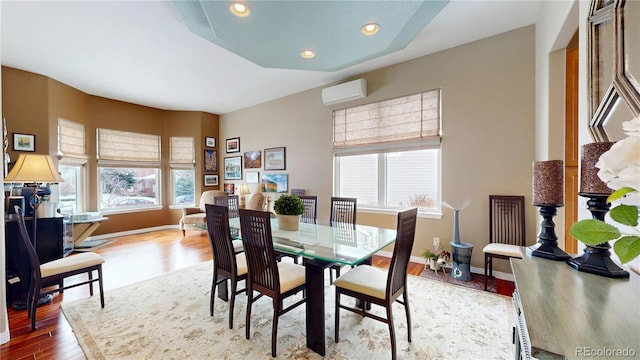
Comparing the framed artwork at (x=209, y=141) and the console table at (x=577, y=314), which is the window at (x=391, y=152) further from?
the framed artwork at (x=209, y=141)

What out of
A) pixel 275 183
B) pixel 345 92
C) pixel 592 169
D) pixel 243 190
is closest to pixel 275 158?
pixel 275 183

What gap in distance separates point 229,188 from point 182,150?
56.9 inches

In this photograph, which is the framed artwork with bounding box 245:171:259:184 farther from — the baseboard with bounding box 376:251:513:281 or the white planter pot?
the baseboard with bounding box 376:251:513:281

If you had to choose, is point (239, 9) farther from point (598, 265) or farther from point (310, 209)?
point (598, 265)

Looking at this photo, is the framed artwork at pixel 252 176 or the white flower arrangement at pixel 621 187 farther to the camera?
the framed artwork at pixel 252 176

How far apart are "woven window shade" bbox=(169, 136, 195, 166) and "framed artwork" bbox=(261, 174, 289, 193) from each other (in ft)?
6.83

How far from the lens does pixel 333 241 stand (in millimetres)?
2229

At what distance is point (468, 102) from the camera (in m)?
3.26

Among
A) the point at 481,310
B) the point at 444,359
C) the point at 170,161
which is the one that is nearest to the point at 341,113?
the point at 481,310

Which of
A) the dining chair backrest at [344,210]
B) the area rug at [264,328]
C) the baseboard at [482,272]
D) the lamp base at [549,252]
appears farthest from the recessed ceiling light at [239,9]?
the baseboard at [482,272]

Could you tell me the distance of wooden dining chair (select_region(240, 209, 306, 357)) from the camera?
1.84 metres

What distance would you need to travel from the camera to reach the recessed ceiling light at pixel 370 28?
2.32 meters

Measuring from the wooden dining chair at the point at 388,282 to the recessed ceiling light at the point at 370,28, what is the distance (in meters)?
1.69

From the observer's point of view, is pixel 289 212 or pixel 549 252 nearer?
pixel 549 252
